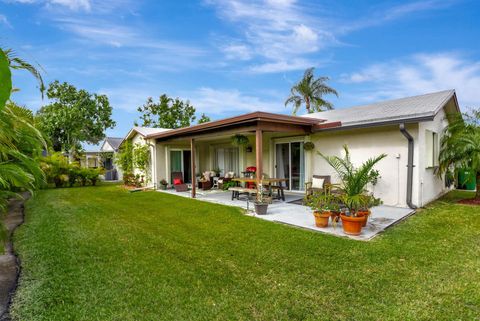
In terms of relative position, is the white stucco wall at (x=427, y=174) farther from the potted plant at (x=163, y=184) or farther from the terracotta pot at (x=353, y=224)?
the potted plant at (x=163, y=184)

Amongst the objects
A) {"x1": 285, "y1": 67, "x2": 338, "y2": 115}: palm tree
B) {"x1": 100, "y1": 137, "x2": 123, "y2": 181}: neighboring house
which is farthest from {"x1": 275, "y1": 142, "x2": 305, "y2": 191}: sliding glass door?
{"x1": 100, "y1": 137, "x2": 123, "y2": 181}: neighboring house

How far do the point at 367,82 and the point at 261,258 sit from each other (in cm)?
1498

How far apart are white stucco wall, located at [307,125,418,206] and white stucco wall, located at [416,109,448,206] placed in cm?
27

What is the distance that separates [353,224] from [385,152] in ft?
12.7

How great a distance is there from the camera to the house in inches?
304

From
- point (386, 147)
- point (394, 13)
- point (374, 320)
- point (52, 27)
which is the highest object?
point (394, 13)

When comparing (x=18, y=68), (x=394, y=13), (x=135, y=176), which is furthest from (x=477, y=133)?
(x=135, y=176)

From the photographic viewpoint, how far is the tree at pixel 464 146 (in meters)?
8.20

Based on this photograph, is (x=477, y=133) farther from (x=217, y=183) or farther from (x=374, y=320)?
(x=217, y=183)

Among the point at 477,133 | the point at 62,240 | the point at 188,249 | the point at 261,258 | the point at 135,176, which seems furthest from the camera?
the point at 135,176

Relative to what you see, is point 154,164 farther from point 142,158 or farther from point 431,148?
point 431,148

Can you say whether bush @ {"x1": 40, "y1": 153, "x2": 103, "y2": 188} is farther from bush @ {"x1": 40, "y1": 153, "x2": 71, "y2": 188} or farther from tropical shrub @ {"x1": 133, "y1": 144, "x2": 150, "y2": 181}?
tropical shrub @ {"x1": 133, "y1": 144, "x2": 150, "y2": 181}

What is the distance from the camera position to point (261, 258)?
14.3ft

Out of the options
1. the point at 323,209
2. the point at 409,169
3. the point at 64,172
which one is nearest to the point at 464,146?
the point at 409,169
